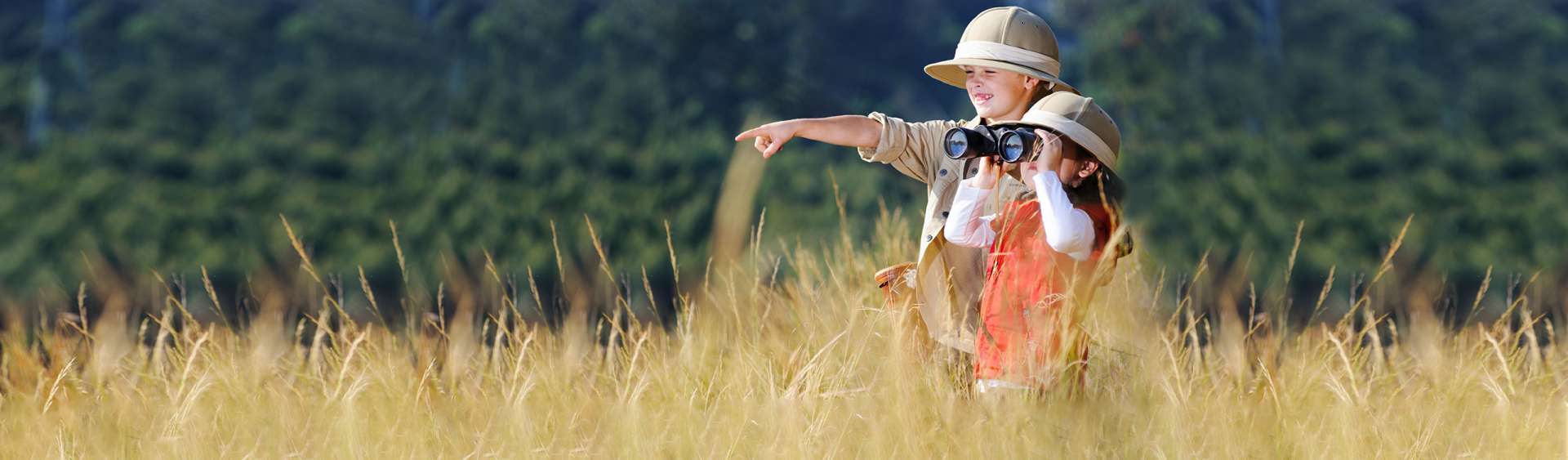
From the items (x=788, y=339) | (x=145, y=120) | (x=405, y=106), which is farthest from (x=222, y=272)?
(x=788, y=339)

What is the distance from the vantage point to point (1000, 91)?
A: 2670 mm

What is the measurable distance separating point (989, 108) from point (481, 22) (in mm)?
13253

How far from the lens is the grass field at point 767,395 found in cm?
253

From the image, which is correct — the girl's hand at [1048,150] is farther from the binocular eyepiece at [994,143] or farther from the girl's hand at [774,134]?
the girl's hand at [774,134]

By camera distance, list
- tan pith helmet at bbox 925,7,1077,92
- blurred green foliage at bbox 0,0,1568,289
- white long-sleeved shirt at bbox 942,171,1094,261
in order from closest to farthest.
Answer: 1. white long-sleeved shirt at bbox 942,171,1094,261
2. tan pith helmet at bbox 925,7,1077,92
3. blurred green foliage at bbox 0,0,1568,289

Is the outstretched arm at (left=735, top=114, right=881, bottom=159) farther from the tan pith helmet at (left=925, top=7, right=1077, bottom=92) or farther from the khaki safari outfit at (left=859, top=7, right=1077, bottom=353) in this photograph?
the tan pith helmet at (left=925, top=7, right=1077, bottom=92)

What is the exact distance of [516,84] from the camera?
52.4 feet

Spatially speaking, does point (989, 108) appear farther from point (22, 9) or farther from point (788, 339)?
point (22, 9)

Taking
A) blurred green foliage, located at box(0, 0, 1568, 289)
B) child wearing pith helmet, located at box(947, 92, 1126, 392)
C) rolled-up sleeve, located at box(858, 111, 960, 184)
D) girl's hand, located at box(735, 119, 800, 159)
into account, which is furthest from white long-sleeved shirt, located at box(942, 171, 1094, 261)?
blurred green foliage, located at box(0, 0, 1568, 289)

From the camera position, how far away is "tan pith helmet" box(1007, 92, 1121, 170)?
2375mm

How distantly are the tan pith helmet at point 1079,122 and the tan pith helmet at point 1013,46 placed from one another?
15 cm

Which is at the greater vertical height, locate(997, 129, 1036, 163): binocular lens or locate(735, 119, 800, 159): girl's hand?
locate(997, 129, 1036, 163): binocular lens

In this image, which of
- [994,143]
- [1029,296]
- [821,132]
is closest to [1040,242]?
[1029,296]

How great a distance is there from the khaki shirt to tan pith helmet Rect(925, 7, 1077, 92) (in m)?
0.15
